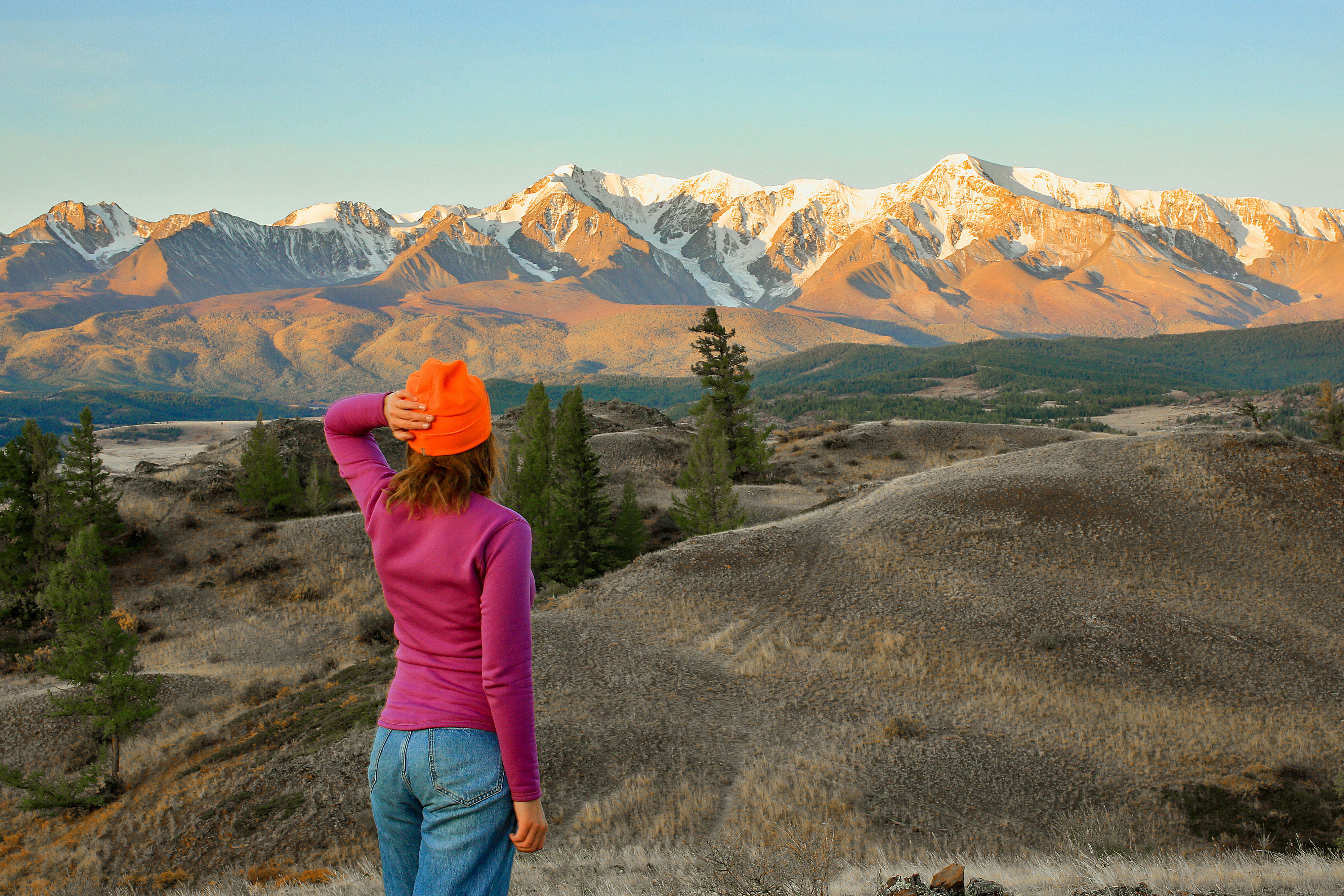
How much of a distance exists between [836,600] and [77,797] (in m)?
20.7

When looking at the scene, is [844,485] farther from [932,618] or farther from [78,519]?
[78,519]

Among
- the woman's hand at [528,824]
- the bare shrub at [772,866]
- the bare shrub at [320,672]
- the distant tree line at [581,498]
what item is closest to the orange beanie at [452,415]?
the woman's hand at [528,824]

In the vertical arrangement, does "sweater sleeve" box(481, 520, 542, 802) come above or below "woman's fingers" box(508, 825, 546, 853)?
above

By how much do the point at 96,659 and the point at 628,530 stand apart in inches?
935

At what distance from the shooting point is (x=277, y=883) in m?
11.0

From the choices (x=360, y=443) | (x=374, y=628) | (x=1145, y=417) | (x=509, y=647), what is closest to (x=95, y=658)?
(x=374, y=628)

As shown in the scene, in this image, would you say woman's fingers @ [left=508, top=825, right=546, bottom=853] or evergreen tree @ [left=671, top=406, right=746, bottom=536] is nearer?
woman's fingers @ [left=508, top=825, right=546, bottom=853]

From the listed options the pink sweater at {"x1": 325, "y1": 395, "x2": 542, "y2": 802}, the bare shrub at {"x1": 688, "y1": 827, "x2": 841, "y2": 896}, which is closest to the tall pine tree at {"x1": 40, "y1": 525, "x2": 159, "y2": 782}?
the bare shrub at {"x1": 688, "y1": 827, "x2": 841, "y2": 896}

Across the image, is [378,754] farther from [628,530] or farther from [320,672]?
[628,530]

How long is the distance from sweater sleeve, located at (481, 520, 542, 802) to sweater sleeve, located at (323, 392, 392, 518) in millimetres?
1103

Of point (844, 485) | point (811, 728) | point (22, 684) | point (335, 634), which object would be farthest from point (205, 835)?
point (844, 485)

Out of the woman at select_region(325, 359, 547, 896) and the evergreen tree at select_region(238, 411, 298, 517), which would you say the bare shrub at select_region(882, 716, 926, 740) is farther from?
the evergreen tree at select_region(238, 411, 298, 517)

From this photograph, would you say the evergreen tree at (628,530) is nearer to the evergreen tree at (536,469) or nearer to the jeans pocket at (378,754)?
the evergreen tree at (536,469)

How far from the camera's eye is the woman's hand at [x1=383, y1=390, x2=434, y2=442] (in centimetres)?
370
